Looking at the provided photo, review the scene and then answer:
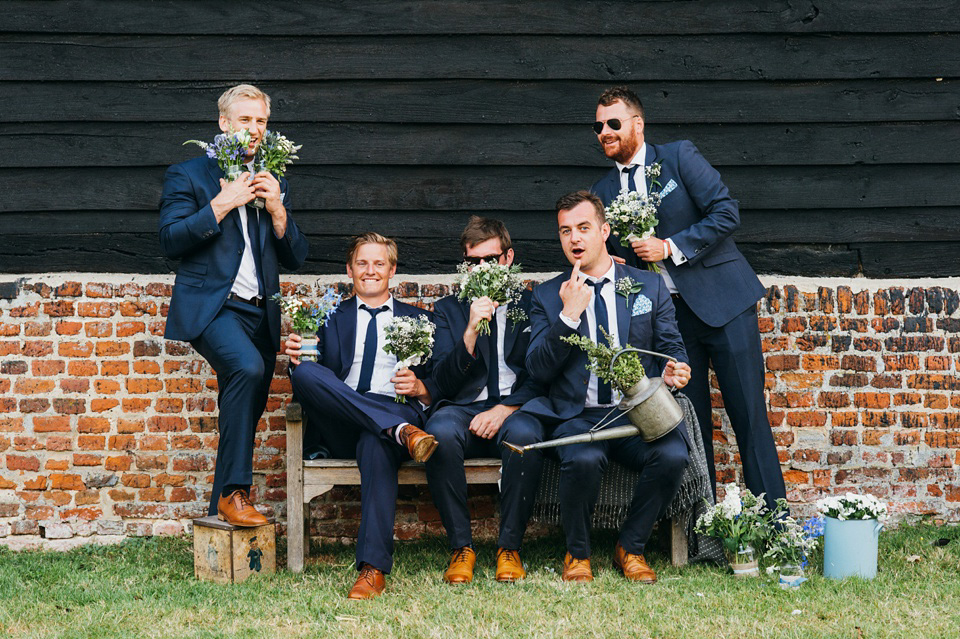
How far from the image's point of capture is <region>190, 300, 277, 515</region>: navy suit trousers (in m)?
4.77

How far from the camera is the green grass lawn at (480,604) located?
391 cm

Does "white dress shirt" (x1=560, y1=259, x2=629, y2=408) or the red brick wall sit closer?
"white dress shirt" (x1=560, y1=259, x2=629, y2=408)

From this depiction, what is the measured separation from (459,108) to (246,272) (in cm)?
168

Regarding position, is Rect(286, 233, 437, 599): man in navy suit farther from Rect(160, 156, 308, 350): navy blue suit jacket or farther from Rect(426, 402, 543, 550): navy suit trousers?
Rect(160, 156, 308, 350): navy blue suit jacket

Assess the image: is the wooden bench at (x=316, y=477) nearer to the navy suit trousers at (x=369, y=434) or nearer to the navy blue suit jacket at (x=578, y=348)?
the navy suit trousers at (x=369, y=434)

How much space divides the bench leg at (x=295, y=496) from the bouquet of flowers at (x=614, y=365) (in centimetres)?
146

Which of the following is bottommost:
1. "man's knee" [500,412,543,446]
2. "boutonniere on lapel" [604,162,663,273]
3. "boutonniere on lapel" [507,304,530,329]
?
"man's knee" [500,412,543,446]

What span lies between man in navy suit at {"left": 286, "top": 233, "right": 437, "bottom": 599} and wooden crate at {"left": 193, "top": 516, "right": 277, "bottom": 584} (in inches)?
23.0

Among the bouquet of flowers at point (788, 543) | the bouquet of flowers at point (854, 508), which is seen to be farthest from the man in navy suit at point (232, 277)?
the bouquet of flowers at point (854, 508)

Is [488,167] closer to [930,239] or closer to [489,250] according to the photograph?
[489,250]

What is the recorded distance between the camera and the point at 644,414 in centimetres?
451

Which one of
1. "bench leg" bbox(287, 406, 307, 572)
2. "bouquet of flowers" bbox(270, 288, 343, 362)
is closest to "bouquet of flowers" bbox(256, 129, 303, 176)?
"bouquet of flowers" bbox(270, 288, 343, 362)

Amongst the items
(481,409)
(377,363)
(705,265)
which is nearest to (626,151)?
(705,265)

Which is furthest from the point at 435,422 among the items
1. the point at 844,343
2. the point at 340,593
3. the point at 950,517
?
the point at 950,517
